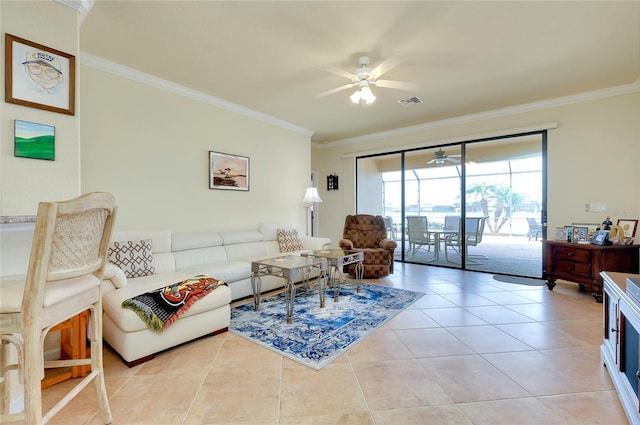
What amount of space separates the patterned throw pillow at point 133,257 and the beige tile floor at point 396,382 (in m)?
0.84

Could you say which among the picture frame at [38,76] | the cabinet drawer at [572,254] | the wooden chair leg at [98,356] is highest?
the picture frame at [38,76]

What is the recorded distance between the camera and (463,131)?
5.07m

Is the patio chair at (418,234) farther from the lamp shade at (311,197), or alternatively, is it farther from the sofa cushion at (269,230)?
the sofa cushion at (269,230)

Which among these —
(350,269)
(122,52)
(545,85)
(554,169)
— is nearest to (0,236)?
(122,52)

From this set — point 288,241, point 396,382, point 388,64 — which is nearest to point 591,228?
point 388,64

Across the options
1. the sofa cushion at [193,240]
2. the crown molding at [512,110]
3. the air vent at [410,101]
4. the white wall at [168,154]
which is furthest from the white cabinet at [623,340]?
the white wall at [168,154]

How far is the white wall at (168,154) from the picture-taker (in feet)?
10.4

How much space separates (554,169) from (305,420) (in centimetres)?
483

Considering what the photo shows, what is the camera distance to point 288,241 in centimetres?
469

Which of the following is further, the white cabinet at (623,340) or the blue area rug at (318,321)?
the blue area rug at (318,321)

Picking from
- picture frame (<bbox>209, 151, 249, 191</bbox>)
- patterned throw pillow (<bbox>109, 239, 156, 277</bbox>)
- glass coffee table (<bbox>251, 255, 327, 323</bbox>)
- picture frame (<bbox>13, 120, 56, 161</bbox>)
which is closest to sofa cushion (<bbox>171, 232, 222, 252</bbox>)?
patterned throw pillow (<bbox>109, 239, 156, 277</bbox>)

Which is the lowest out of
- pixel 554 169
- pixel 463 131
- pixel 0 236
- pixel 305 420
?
pixel 305 420

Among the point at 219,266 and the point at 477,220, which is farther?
the point at 477,220

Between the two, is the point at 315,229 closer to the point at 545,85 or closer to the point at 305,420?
the point at 545,85
